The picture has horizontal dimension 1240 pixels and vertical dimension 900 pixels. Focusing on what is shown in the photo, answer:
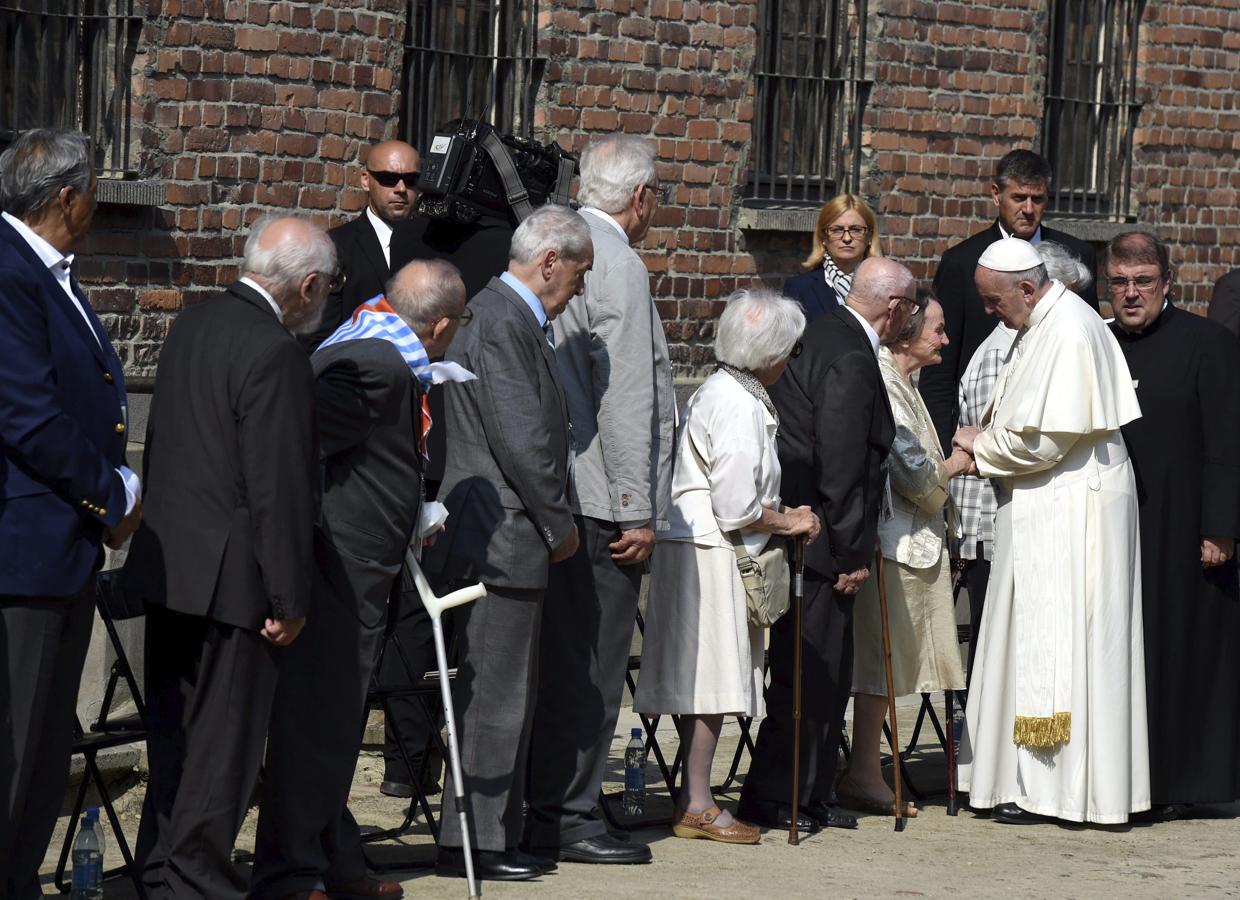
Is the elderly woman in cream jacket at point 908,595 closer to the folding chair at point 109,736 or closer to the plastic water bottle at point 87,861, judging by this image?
the folding chair at point 109,736

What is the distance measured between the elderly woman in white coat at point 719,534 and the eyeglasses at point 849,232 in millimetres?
1784

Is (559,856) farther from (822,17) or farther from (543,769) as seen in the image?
(822,17)

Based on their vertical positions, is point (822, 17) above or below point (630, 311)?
above

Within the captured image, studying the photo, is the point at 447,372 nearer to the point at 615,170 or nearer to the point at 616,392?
the point at 616,392

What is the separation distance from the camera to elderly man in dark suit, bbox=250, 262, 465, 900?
5.69m

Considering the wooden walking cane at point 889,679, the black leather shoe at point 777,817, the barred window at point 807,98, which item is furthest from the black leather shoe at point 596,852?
the barred window at point 807,98

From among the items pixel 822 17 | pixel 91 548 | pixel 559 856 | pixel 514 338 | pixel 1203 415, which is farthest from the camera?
pixel 822 17

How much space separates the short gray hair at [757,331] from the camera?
22.6ft

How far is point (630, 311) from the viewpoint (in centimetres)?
652

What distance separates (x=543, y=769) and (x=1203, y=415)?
3057 millimetres

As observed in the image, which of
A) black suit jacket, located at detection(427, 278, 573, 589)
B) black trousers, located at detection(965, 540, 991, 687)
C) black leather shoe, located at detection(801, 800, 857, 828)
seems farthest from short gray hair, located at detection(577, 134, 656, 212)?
black trousers, located at detection(965, 540, 991, 687)

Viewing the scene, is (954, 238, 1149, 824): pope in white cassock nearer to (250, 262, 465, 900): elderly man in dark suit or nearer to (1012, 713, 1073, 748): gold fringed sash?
(1012, 713, 1073, 748): gold fringed sash

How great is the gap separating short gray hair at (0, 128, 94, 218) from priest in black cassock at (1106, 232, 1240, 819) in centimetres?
435

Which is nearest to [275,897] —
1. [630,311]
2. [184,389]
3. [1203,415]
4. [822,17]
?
[184,389]
